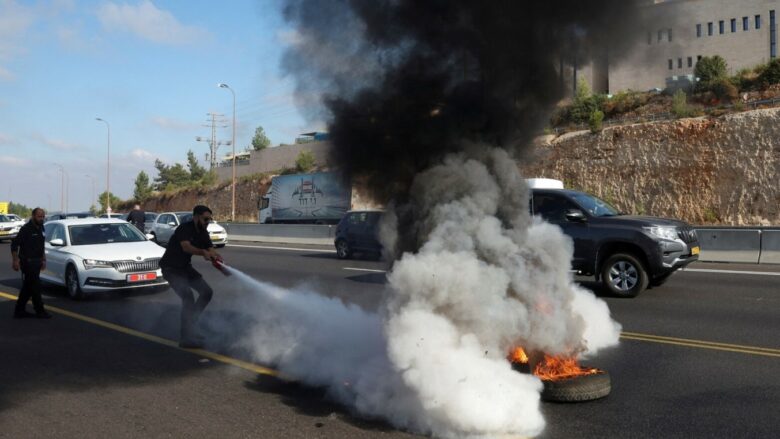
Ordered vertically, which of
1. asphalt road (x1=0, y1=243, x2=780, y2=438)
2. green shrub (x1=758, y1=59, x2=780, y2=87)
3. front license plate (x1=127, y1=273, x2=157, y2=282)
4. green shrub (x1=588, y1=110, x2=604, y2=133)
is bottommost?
asphalt road (x1=0, y1=243, x2=780, y2=438)

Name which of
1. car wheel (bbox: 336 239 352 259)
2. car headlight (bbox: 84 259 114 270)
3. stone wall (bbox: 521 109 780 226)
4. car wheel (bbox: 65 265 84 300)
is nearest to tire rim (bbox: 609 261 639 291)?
car headlight (bbox: 84 259 114 270)

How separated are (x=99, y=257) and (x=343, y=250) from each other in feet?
28.9

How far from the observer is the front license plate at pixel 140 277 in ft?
35.8

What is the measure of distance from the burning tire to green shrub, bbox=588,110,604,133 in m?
35.4

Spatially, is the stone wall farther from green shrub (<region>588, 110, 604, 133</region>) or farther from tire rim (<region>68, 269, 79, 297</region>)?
tire rim (<region>68, 269, 79, 297</region>)

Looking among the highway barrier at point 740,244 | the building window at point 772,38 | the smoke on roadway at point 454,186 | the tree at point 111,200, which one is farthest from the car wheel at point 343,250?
the tree at point 111,200

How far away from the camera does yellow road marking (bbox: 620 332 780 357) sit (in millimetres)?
6456

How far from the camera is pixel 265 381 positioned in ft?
19.0

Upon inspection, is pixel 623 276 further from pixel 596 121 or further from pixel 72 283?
pixel 596 121

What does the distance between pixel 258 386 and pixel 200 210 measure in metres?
2.77

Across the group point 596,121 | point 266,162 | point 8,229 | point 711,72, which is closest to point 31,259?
point 8,229

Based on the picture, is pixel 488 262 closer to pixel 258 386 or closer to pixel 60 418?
pixel 258 386

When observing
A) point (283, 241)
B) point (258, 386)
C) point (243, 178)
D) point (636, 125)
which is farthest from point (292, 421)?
point (243, 178)

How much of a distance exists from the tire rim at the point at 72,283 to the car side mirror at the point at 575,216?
860 centimetres
